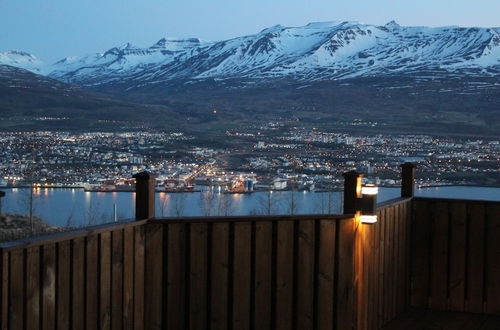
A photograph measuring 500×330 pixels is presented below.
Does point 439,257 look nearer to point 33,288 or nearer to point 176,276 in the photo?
point 176,276

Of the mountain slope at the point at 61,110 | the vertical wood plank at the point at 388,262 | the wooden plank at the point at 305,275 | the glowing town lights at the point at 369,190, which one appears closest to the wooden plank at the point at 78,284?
the wooden plank at the point at 305,275

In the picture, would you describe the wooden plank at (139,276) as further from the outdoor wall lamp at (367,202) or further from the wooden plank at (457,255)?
the wooden plank at (457,255)

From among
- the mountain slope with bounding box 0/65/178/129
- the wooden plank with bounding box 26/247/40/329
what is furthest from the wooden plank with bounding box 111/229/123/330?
the mountain slope with bounding box 0/65/178/129

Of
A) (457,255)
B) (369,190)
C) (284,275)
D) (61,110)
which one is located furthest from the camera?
(61,110)

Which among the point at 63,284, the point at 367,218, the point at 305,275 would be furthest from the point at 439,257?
the point at 63,284

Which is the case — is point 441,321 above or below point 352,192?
below
